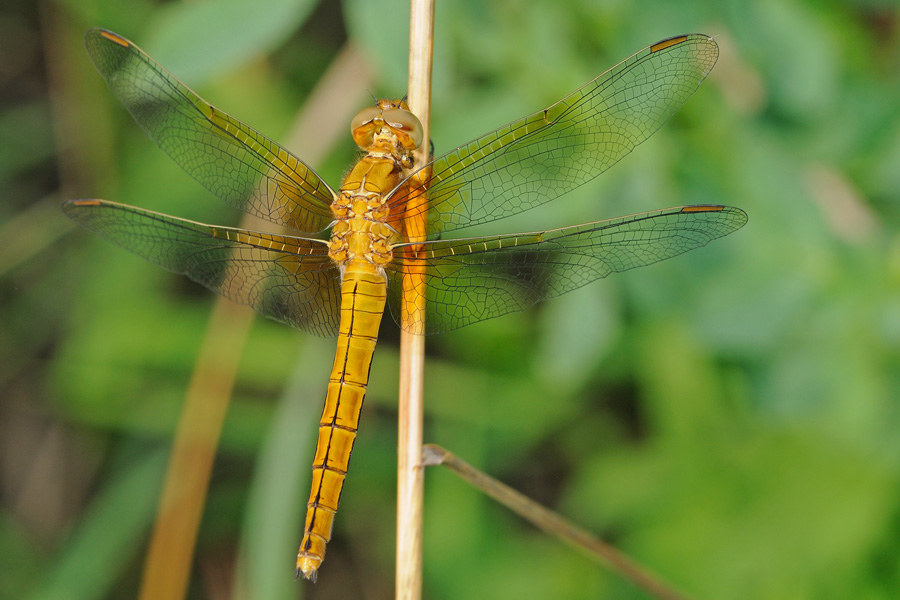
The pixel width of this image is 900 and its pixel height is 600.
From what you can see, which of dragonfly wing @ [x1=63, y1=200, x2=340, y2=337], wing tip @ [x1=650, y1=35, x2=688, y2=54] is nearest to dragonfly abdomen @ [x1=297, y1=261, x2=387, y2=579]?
dragonfly wing @ [x1=63, y1=200, x2=340, y2=337]

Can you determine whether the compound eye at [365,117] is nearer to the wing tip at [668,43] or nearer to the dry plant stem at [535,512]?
the wing tip at [668,43]

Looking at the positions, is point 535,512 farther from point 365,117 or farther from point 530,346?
point 530,346

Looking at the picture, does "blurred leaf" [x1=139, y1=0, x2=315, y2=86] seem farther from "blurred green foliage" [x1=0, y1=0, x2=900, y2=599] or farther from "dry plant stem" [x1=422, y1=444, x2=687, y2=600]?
"dry plant stem" [x1=422, y1=444, x2=687, y2=600]

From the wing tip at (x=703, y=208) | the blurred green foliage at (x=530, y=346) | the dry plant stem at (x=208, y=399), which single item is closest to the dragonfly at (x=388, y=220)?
the wing tip at (x=703, y=208)

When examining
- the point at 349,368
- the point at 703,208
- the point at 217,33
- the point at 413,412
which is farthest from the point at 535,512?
the point at 217,33

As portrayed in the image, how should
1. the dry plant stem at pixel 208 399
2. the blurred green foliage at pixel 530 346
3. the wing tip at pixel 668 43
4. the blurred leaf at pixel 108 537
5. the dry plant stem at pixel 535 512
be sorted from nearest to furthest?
the dry plant stem at pixel 535 512, the wing tip at pixel 668 43, the blurred green foliage at pixel 530 346, the dry plant stem at pixel 208 399, the blurred leaf at pixel 108 537

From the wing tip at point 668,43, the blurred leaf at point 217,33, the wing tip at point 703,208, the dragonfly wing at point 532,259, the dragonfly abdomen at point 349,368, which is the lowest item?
the dragonfly abdomen at point 349,368

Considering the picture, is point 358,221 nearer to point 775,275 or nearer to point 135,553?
point 775,275
